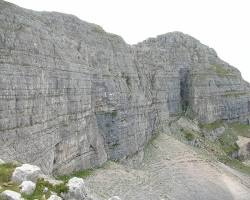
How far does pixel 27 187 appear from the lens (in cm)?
2283

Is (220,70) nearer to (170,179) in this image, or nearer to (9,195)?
(170,179)

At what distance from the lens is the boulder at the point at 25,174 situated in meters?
24.1

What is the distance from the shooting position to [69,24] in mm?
71000

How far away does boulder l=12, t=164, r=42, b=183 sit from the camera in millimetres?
24094

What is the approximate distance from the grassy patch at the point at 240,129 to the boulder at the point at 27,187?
105 meters

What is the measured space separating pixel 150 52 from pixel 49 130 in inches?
2323

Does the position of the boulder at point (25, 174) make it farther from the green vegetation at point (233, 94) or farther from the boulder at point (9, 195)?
the green vegetation at point (233, 94)

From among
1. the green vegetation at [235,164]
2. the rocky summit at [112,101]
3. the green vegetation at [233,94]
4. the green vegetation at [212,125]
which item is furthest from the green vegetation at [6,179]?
the green vegetation at [233,94]

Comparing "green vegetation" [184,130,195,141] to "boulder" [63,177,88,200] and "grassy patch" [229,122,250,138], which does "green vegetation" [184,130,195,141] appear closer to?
"grassy patch" [229,122,250,138]

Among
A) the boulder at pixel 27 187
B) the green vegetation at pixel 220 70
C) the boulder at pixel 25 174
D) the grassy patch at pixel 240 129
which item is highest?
the green vegetation at pixel 220 70

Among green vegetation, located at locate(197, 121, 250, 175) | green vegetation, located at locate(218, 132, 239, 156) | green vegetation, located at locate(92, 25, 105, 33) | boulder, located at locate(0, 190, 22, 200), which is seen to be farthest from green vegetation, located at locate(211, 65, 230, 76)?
boulder, located at locate(0, 190, 22, 200)

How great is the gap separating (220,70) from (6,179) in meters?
109

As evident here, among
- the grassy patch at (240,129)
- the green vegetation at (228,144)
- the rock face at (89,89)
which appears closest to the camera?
the rock face at (89,89)

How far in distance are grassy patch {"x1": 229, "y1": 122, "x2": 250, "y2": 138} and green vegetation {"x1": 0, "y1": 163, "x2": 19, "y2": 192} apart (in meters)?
103
